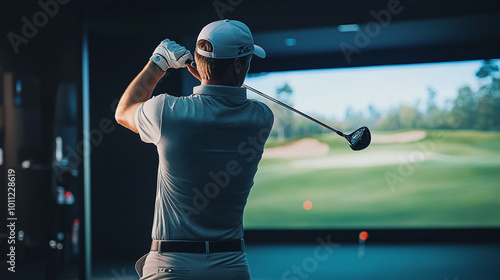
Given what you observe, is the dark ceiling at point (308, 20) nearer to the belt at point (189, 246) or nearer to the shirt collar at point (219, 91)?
Answer: the shirt collar at point (219, 91)

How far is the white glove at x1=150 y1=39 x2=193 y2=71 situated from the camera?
127 centimetres

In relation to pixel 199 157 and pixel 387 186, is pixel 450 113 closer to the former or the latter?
pixel 387 186

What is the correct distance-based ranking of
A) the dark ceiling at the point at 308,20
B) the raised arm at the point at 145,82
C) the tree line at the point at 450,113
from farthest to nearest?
the tree line at the point at 450,113
the dark ceiling at the point at 308,20
the raised arm at the point at 145,82

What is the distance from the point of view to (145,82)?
1.21 meters

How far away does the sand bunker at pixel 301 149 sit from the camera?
621 cm

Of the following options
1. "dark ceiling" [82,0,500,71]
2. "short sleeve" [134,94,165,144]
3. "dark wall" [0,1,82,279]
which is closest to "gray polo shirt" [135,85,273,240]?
"short sleeve" [134,94,165,144]

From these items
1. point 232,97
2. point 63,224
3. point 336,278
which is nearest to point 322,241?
point 336,278

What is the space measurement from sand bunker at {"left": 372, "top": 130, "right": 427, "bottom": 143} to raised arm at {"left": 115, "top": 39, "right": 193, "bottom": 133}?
5020mm

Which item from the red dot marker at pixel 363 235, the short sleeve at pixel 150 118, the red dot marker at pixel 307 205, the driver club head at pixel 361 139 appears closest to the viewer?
the short sleeve at pixel 150 118

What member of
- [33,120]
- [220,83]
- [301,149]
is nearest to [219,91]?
[220,83]

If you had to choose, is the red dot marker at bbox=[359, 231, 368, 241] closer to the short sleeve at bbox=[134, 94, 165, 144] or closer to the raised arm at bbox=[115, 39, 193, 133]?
the raised arm at bbox=[115, 39, 193, 133]

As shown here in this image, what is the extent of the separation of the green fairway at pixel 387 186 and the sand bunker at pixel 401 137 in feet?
0.17

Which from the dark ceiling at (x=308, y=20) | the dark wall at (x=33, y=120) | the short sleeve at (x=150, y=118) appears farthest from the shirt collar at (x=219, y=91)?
the dark wall at (x=33, y=120)

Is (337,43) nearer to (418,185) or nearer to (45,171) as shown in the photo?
(418,185)
